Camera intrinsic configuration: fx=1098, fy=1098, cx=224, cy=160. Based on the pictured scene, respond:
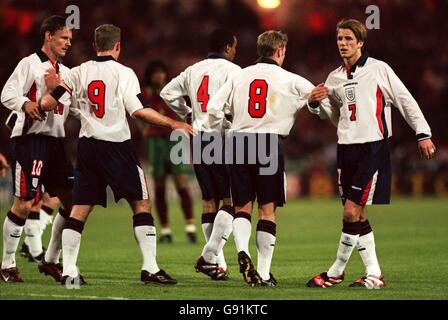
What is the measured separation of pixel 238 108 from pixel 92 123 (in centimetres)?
141

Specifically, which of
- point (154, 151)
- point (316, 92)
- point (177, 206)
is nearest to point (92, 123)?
point (316, 92)

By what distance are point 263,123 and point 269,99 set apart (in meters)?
0.23

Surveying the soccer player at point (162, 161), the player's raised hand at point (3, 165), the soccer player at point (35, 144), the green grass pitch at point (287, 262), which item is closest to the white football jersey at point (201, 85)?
the soccer player at point (35, 144)

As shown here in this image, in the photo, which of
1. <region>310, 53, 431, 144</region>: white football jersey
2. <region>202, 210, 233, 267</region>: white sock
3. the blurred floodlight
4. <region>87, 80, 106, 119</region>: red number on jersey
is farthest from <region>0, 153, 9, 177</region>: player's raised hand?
the blurred floodlight

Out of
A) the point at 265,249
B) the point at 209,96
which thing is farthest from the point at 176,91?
the point at 265,249

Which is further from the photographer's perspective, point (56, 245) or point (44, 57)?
point (56, 245)

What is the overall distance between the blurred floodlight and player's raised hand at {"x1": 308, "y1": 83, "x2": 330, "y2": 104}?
20791mm

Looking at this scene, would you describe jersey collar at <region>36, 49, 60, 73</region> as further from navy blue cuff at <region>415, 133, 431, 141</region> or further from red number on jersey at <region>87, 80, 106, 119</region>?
navy blue cuff at <region>415, 133, 431, 141</region>

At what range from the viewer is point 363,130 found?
32.9 feet

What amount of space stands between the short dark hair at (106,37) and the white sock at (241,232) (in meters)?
2.02

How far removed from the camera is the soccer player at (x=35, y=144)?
34.5ft

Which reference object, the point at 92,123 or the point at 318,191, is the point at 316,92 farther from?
the point at 318,191

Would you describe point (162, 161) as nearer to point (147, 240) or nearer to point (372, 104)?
point (147, 240)

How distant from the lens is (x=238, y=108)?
34.2 feet
